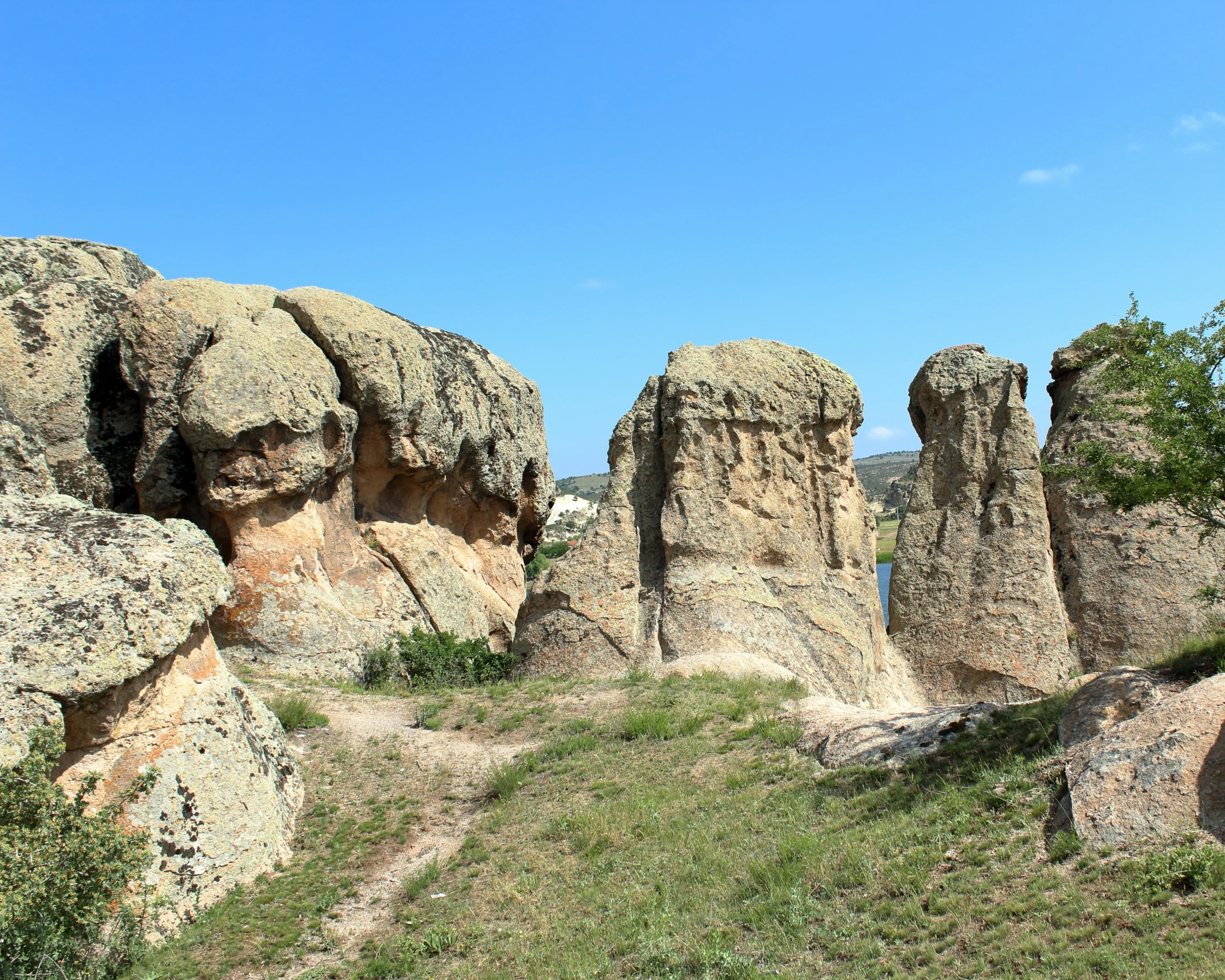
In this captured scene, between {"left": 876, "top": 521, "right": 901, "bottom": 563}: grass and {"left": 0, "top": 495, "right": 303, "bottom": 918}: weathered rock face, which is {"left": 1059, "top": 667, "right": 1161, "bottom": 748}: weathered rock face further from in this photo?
{"left": 876, "top": 521, "right": 901, "bottom": 563}: grass

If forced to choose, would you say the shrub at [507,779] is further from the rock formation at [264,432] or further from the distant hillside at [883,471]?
the distant hillside at [883,471]

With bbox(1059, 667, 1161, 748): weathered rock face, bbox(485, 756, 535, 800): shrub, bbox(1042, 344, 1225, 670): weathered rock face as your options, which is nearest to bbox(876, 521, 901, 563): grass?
bbox(1042, 344, 1225, 670): weathered rock face

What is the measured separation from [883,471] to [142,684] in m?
119

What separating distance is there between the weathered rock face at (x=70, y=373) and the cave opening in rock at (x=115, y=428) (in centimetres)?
1

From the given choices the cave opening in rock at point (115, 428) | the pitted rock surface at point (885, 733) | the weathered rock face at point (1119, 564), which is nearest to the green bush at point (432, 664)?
the cave opening in rock at point (115, 428)

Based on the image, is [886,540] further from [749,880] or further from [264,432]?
[749,880]

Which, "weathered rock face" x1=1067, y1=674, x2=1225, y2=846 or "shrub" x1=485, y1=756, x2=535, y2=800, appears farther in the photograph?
"shrub" x1=485, y1=756, x2=535, y2=800

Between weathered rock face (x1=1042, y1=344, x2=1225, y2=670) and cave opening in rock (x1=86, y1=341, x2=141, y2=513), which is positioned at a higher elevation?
cave opening in rock (x1=86, y1=341, x2=141, y2=513)

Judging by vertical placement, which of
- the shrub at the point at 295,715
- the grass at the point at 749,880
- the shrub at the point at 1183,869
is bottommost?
the grass at the point at 749,880

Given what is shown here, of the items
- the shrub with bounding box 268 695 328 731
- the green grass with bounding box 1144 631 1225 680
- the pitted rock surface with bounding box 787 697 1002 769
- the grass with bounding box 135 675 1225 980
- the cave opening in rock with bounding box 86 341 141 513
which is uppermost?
the cave opening in rock with bounding box 86 341 141 513

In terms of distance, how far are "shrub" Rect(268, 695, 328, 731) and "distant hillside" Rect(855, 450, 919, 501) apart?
214 feet

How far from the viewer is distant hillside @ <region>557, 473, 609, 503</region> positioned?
14375 centimetres

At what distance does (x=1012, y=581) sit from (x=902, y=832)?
8.55m

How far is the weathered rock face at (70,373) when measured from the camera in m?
16.4
